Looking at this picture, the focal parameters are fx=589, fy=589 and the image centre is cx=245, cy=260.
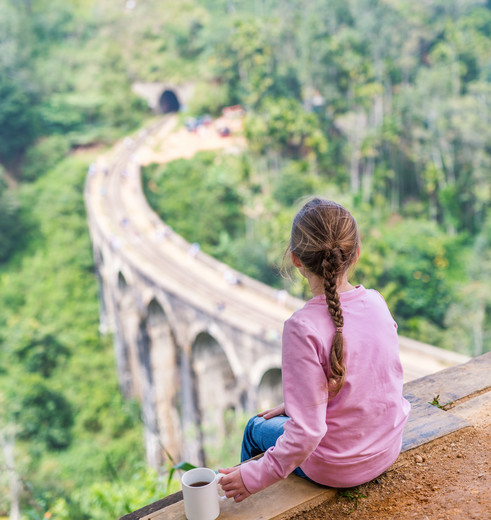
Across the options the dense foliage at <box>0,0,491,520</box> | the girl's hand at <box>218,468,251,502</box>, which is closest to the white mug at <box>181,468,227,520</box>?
the girl's hand at <box>218,468,251,502</box>

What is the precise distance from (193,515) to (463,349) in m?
18.7

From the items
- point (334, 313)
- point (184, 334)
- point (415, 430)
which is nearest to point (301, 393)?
point (334, 313)

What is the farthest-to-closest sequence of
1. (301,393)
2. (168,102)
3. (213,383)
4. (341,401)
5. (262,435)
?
1. (168,102)
2. (213,383)
3. (262,435)
4. (341,401)
5. (301,393)

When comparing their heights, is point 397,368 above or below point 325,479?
above

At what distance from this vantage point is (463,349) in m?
19.4

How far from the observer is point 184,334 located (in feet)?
52.4

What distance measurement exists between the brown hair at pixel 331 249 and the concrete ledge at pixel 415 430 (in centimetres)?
56

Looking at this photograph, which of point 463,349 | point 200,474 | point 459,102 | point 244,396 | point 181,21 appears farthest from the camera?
point 181,21

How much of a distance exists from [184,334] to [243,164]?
13.7 m

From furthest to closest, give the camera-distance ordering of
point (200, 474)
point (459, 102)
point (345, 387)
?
point (459, 102), point (200, 474), point (345, 387)

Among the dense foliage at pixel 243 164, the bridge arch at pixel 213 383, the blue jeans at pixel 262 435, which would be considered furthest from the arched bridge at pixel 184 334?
the blue jeans at pixel 262 435

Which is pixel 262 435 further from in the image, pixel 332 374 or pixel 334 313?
pixel 334 313

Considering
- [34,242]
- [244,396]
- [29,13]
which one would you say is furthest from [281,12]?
[244,396]

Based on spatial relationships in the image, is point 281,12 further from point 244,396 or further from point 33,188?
point 244,396
